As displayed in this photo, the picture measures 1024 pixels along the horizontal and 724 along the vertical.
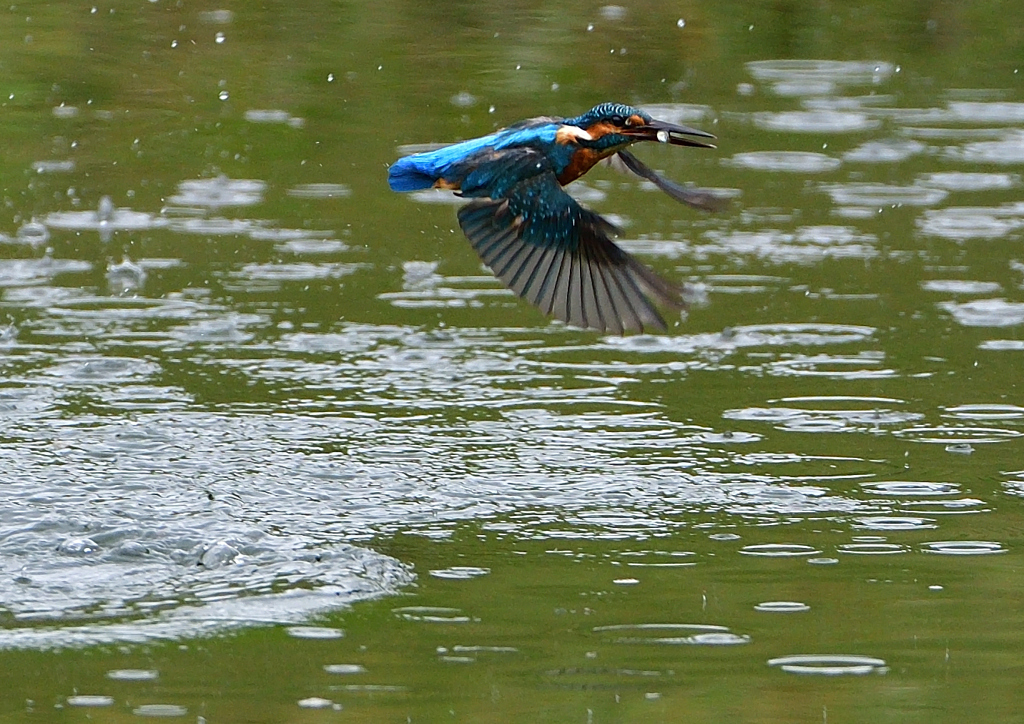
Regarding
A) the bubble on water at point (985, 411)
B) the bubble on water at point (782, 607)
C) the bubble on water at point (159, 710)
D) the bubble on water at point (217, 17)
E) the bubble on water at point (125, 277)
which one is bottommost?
the bubble on water at point (159, 710)

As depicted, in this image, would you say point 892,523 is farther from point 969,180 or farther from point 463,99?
point 463,99

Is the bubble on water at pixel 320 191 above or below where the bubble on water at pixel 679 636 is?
above

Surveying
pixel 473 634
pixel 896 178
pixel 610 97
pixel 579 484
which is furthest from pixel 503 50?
pixel 473 634

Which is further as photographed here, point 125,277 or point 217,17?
point 217,17

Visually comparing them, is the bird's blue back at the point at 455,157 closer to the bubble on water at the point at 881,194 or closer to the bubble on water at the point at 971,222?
the bubble on water at the point at 971,222

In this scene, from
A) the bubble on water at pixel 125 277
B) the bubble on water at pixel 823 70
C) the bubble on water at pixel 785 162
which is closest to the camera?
the bubble on water at pixel 125 277

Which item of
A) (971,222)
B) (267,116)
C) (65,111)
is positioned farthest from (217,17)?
(971,222)

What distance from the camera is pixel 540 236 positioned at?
16.8 ft

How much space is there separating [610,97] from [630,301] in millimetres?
5416

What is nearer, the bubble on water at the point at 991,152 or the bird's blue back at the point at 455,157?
the bird's blue back at the point at 455,157

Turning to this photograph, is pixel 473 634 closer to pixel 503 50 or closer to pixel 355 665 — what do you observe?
pixel 355 665

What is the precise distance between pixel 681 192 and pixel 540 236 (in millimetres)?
535

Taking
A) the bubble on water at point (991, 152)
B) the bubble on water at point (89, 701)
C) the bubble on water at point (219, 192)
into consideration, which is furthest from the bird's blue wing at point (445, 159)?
the bubble on water at point (991, 152)

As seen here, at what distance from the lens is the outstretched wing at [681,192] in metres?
5.31
